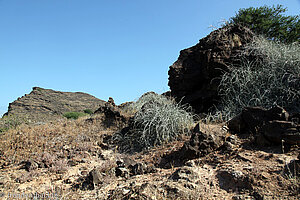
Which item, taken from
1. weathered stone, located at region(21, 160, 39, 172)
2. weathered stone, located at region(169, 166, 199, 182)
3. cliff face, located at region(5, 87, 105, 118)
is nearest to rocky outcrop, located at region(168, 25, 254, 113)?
weathered stone, located at region(169, 166, 199, 182)

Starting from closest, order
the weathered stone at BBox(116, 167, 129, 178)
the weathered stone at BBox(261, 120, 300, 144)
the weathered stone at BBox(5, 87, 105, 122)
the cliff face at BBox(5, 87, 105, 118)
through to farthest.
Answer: the weathered stone at BBox(261, 120, 300, 144) < the weathered stone at BBox(116, 167, 129, 178) < the weathered stone at BBox(5, 87, 105, 122) < the cliff face at BBox(5, 87, 105, 118)

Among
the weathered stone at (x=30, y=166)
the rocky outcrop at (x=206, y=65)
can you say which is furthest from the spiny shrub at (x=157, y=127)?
the weathered stone at (x=30, y=166)

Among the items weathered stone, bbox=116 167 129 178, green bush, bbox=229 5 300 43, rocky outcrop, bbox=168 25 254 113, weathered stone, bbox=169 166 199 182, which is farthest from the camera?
green bush, bbox=229 5 300 43

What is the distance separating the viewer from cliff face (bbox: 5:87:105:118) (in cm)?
1534

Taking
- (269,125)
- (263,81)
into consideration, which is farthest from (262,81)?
(269,125)

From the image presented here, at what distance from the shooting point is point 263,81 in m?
5.58

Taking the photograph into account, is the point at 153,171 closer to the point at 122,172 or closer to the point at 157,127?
the point at 122,172

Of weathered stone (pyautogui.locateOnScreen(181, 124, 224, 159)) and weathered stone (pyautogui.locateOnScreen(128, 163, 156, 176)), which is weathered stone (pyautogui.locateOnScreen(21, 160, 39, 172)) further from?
weathered stone (pyautogui.locateOnScreen(181, 124, 224, 159))

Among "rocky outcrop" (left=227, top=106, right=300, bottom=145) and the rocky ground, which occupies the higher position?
"rocky outcrop" (left=227, top=106, right=300, bottom=145)

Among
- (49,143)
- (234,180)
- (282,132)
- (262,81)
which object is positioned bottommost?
(234,180)

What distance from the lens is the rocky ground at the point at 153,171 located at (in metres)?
2.62

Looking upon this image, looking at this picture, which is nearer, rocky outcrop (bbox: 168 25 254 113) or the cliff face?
rocky outcrop (bbox: 168 25 254 113)

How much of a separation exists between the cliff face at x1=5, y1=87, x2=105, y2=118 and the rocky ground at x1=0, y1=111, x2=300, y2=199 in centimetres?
946

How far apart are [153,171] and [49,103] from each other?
1668cm
